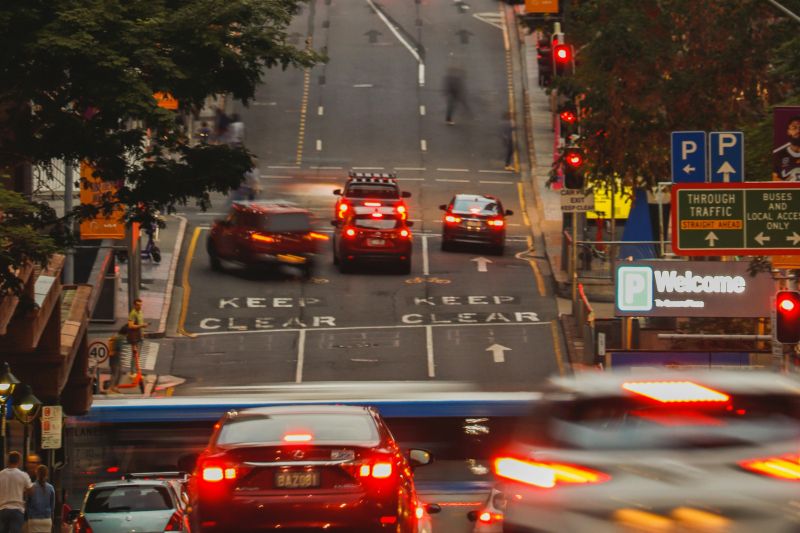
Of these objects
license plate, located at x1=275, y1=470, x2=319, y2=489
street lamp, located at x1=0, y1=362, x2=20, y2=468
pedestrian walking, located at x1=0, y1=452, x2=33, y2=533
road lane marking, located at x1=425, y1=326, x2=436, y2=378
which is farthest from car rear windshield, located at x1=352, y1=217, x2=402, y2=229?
license plate, located at x1=275, y1=470, x2=319, y2=489

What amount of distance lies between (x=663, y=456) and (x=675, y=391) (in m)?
0.47

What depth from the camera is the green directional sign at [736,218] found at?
87.5 ft

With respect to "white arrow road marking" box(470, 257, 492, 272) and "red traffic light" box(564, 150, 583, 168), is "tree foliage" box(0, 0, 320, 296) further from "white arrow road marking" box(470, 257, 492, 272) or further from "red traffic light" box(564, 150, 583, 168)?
"white arrow road marking" box(470, 257, 492, 272)

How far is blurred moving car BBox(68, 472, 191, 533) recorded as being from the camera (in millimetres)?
21172

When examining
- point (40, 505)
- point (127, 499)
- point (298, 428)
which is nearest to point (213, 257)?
point (40, 505)

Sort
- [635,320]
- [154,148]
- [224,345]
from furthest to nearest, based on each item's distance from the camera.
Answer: [224,345]
[635,320]
[154,148]

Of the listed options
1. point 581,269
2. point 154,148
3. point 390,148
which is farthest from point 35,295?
point 390,148

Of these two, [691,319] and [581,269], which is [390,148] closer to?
[581,269]

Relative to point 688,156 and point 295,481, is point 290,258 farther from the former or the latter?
point 295,481

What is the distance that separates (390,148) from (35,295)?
36725 millimetres

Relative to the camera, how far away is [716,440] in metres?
9.13

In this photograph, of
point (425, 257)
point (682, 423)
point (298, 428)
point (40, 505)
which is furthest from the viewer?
point (425, 257)

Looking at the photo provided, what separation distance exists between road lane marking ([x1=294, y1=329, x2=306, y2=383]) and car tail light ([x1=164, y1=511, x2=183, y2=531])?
16.8m

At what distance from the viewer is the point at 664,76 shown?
4109 cm
